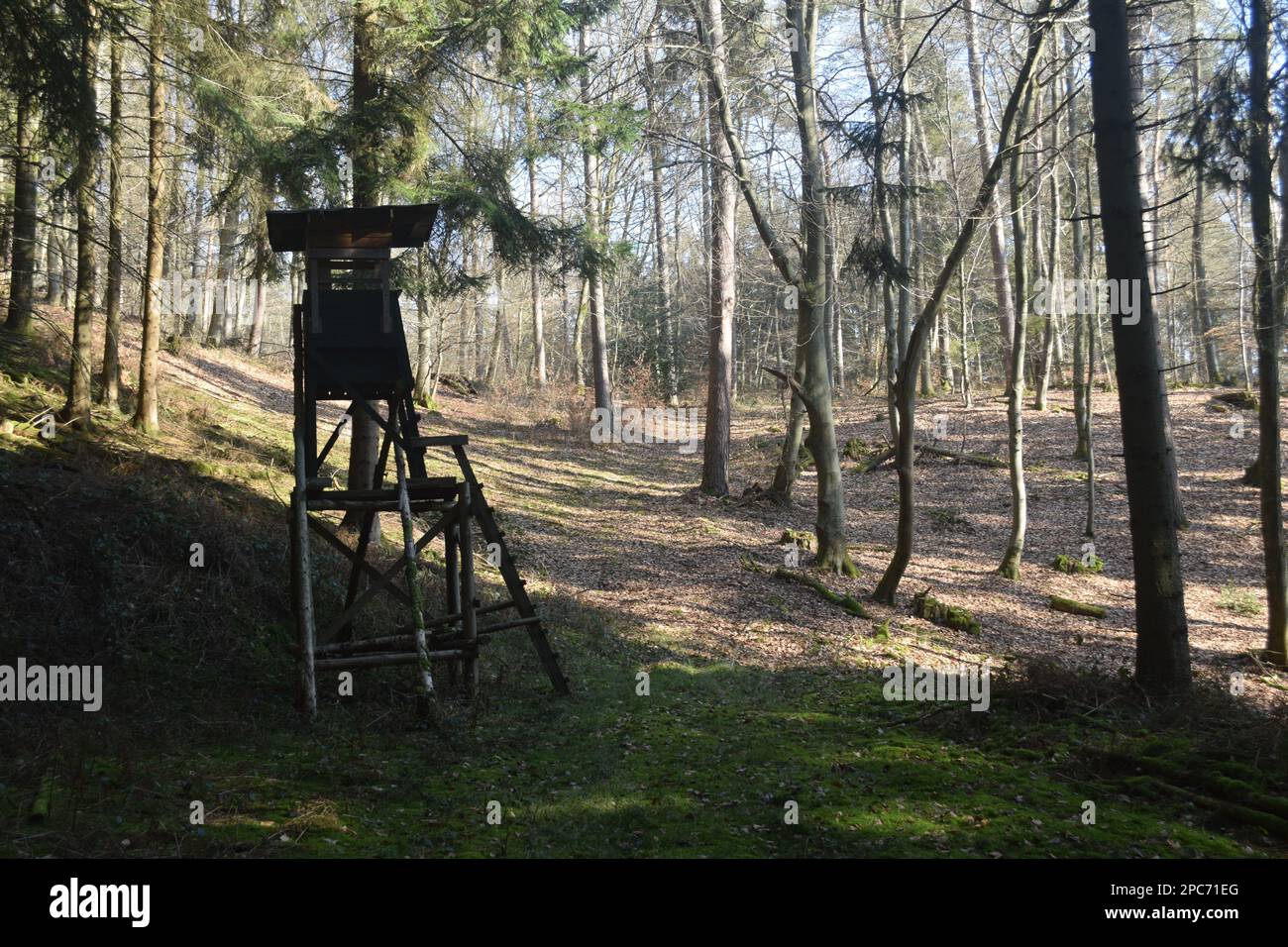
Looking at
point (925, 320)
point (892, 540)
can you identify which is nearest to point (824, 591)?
point (925, 320)

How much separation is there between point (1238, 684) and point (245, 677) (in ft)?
37.0

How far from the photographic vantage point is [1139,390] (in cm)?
788

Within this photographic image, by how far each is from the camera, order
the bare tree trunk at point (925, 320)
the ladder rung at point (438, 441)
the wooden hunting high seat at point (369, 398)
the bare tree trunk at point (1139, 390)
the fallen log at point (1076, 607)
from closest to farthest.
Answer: the bare tree trunk at point (1139, 390) → the wooden hunting high seat at point (369, 398) → the ladder rung at point (438, 441) → the bare tree trunk at point (925, 320) → the fallen log at point (1076, 607)

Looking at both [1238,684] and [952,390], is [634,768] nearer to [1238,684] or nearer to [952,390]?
[1238,684]

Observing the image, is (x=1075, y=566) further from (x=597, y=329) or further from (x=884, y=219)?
(x=597, y=329)

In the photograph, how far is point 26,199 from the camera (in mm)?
11414

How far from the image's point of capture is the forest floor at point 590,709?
5.55 metres

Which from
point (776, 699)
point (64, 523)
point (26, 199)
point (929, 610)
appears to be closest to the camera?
point (64, 523)

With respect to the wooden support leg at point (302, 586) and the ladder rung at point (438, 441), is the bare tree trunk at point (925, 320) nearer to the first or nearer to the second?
the ladder rung at point (438, 441)

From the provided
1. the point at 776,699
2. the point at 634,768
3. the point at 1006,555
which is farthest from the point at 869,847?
the point at 1006,555

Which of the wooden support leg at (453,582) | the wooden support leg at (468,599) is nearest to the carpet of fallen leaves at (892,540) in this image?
the wooden support leg at (453,582)

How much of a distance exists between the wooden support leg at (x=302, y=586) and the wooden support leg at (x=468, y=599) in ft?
4.69

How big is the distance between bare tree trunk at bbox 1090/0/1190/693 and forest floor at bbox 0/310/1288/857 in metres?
0.57
